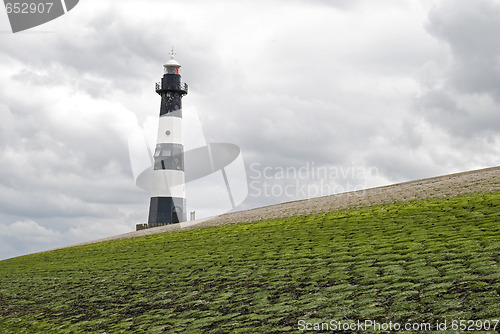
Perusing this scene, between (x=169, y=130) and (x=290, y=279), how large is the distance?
42.8m

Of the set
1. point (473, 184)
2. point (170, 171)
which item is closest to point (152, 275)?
point (473, 184)

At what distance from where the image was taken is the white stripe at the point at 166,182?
57500mm

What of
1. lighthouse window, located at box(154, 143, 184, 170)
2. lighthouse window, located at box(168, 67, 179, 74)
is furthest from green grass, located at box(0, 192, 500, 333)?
lighthouse window, located at box(168, 67, 179, 74)

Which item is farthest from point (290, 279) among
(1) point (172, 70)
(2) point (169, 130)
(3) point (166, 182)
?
(1) point (172, 70)

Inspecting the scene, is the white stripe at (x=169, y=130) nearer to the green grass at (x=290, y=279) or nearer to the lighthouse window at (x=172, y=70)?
the lighthouse window at (x=172, y=70)

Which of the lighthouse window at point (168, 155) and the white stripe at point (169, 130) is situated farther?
the white stripe at point (169, 130)

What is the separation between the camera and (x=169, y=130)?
57.5m

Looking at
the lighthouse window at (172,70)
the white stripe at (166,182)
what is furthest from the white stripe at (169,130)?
the lighthouse window at (172,70)

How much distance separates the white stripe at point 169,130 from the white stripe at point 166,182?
357cm

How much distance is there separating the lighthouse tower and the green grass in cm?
2593

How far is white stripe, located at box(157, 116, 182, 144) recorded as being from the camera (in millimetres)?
57312

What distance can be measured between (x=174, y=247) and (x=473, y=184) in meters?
21.0

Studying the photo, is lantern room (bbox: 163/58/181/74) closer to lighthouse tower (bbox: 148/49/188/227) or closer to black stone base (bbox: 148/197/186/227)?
lighthouse tower (bbox: 148/49/188/227)

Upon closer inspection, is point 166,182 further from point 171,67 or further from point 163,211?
point 171,67
